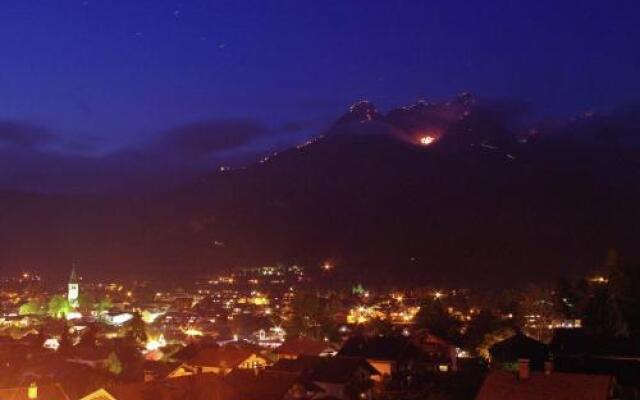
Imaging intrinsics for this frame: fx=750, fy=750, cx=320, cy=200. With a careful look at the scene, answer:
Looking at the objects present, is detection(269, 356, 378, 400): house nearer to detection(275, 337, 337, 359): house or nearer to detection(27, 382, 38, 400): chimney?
detection(275, 337, 337, 359): house

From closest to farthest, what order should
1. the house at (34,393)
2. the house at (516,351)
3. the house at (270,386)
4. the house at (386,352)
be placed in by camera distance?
the house at (34,393)
the house at (270,386)
the house at (516,351)
the house at (386,352)

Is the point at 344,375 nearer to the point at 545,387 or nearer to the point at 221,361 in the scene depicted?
the point at 221,361

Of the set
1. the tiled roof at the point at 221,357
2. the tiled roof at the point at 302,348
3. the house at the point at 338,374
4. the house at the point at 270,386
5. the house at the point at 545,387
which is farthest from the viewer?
the tiled roof at the point at 302,348

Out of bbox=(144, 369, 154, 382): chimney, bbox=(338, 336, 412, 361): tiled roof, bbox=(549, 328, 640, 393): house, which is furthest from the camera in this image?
bbox=(338, 336, 412, 361): tiled roof

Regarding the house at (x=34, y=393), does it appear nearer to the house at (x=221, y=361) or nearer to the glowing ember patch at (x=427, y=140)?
the house at (x=221, y=361)

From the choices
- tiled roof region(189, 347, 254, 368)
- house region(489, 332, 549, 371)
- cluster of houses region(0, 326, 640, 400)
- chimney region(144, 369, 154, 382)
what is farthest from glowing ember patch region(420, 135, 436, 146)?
house region(489, 332, 549, 371)

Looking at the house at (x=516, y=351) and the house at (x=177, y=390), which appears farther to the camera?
the house at (x=516, y=351)

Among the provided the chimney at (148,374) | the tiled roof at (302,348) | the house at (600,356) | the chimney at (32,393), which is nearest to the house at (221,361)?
the chimney at (148,374)
